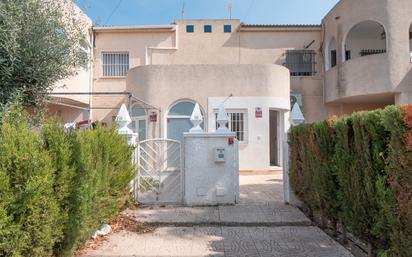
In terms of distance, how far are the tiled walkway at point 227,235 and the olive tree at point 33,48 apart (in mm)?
3275

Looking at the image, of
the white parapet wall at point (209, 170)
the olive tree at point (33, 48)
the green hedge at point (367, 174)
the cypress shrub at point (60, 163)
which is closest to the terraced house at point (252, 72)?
the white parapet wall at point (209, 170)

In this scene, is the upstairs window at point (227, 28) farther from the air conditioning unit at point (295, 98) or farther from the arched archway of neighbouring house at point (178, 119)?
the arched archway of neighbouring house at point (178, 119)

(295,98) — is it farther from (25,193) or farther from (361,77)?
(25,193)

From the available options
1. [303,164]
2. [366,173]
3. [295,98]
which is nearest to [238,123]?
[295,98]

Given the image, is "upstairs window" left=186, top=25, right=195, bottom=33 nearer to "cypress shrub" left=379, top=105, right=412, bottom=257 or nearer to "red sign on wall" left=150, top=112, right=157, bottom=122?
"red sign on wall" left=150, top=112, right=157, bottom=122

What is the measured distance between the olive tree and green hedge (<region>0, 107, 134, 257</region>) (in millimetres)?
749

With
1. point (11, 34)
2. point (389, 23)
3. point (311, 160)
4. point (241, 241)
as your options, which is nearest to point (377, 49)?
point (389, 23)

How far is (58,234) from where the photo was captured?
187 inches

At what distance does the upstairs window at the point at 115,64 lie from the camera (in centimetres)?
2192

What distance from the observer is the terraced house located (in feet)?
56.7

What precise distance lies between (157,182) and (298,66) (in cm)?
1491

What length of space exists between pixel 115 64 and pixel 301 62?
12287mm

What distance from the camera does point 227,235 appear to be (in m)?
7.10

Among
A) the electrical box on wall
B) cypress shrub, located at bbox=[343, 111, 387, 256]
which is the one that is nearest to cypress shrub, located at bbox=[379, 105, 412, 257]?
cypress shrub, located at bbox=[343, 111, 387, 256]
